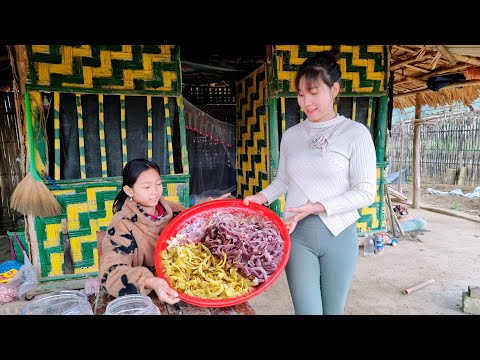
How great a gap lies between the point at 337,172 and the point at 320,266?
511 millimetres

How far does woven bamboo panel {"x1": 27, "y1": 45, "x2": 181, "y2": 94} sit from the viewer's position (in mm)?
3250

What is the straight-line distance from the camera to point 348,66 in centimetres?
419

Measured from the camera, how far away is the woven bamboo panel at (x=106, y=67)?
325cm

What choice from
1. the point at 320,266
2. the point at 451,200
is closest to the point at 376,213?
the point at 320,266

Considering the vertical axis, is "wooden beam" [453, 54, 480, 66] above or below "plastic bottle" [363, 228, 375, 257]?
above

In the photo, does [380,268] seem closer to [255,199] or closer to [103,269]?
[255,199]

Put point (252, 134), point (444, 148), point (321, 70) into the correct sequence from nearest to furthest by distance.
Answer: point (321, 70)
point (252, 134)
point (444, 148)

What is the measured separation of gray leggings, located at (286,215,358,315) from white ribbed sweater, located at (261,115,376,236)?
0.22 ft

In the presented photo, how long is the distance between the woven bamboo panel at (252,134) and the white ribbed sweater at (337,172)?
2888 mm

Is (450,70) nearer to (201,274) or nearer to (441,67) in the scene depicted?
(441,67)

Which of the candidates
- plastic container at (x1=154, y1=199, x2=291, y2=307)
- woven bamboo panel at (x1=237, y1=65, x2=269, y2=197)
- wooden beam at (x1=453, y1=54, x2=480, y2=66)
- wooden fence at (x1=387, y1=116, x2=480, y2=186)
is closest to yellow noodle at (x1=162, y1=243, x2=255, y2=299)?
plastic container at (x1=154, y1=199, x2=291, y2=307)

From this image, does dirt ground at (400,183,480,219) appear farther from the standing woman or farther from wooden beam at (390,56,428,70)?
the standing woman

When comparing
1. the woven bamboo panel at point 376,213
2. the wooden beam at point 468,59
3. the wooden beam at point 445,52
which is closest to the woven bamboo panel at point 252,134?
the woven bamboo panel at point 376,213
